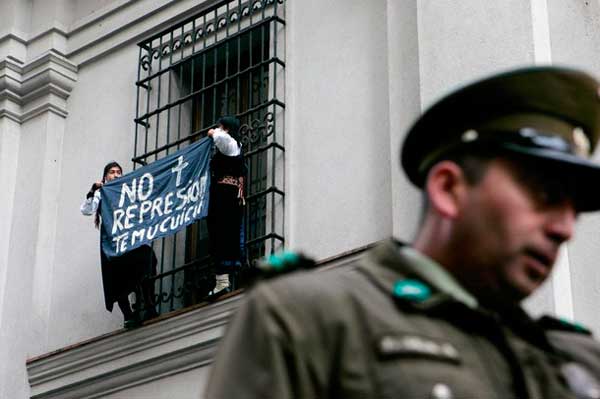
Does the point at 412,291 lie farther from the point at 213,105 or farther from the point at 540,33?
the point at 213,105

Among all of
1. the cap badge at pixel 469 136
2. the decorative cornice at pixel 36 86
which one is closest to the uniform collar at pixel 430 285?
the cap badge at pixel 469 136

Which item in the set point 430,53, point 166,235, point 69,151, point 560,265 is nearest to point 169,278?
point 166,235

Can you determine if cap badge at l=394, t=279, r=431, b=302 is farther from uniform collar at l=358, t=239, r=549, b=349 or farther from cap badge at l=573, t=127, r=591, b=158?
cap badge at l=573, t=127, r=591, b=158

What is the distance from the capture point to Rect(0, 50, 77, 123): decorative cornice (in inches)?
476

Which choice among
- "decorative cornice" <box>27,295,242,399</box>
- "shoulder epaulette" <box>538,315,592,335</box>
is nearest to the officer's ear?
"shoulder epaulette" <box>538,315,592,335</box>

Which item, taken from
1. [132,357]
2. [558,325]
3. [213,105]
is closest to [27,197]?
[213,105]

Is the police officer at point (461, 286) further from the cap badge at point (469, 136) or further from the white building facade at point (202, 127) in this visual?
the white building facade at point (202, 127)

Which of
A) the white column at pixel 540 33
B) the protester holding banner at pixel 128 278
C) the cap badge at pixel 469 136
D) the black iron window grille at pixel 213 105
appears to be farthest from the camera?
the protester holding banner at pixel 128 278

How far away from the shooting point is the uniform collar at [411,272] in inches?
103

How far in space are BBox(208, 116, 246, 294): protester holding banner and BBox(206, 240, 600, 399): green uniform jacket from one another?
7.19 m

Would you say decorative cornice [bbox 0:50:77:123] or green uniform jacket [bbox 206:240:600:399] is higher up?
decorative cornice [bbox 0:50:77:123]

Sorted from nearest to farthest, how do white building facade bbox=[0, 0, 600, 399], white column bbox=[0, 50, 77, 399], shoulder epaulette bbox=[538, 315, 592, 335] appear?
1. shoulder epaulette bbox=[538, 315, 592, 335]
2. white building facade bbox=[0, 0, 600, 399]
3. white column bbox=[0, 50, 77, 399]

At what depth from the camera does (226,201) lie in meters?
9.92

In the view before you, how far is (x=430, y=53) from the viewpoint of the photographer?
9.24 m
